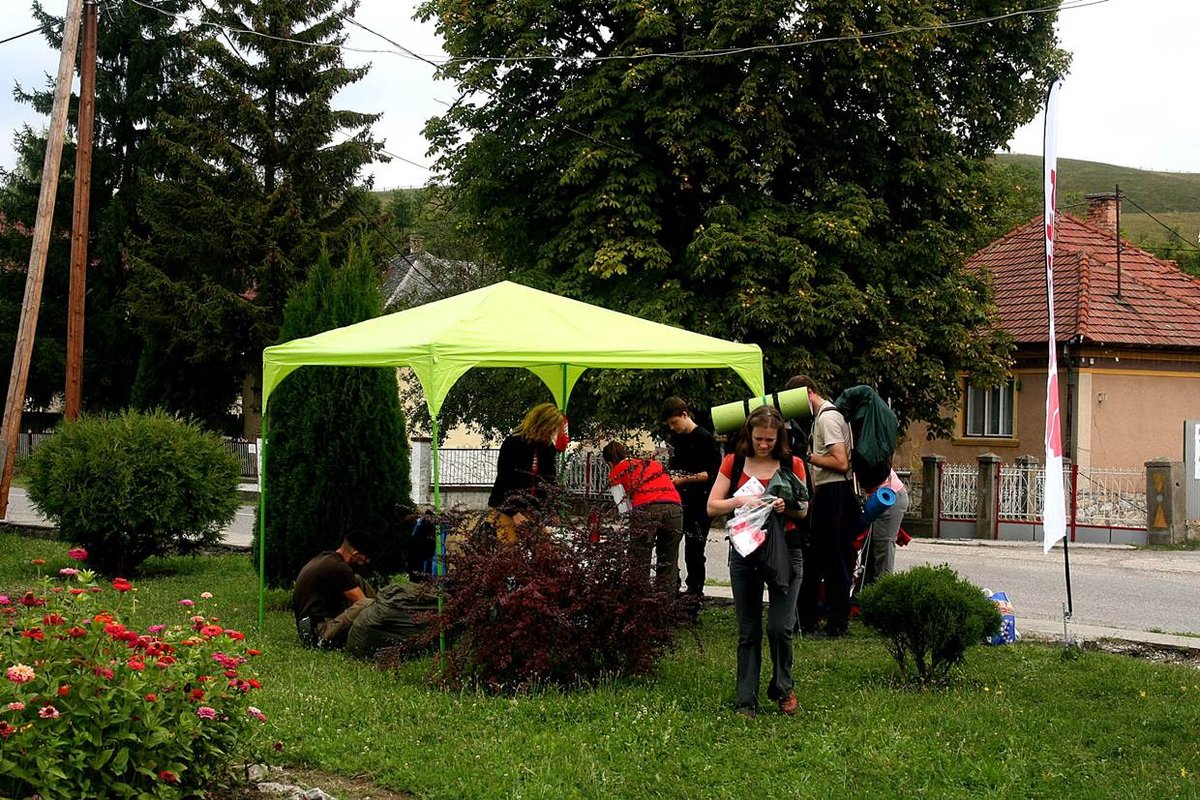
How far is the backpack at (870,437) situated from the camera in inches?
394

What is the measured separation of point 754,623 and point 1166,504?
15.1 metres

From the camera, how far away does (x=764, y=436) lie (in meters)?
7.40

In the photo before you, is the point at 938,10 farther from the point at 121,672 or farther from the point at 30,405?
the point at 30,405

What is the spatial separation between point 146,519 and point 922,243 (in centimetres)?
1395

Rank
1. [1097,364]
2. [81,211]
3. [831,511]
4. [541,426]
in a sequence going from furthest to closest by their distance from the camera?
[1097,364] → [81,211] → [541,426] → [831,511]

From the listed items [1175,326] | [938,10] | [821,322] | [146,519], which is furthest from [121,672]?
[1175,326]

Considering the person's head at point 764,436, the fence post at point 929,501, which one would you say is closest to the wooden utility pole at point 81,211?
the fence post at point 929,501

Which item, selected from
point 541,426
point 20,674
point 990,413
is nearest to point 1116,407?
point 990,413

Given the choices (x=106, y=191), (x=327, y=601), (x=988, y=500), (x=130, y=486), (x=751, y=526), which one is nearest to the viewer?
(x=751, y=526)

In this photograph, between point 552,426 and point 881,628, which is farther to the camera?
point 552,426

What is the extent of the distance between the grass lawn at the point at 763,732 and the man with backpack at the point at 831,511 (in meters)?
0.93

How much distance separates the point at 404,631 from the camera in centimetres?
904

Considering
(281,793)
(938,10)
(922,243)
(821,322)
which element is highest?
(938,10)

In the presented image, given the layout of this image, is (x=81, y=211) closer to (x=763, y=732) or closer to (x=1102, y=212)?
(x=763, y=732)
